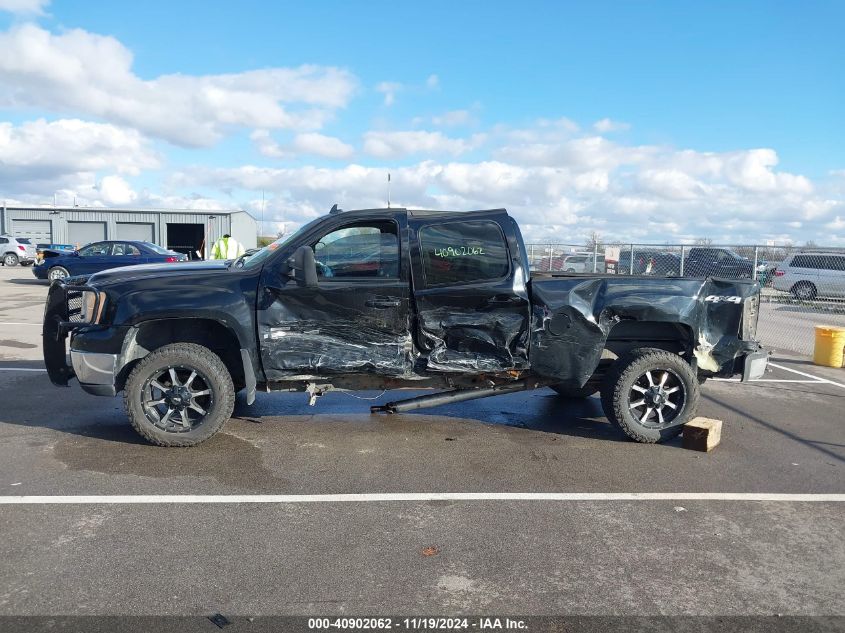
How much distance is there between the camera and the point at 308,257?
555 cm

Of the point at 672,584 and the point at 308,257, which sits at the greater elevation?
the point at 308,257

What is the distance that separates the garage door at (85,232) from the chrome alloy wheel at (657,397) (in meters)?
42.1

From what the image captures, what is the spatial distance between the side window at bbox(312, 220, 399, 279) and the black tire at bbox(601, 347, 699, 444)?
2.26 metres

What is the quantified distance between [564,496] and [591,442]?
1.52 meters

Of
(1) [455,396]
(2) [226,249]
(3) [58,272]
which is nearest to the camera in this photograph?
(1) [455,396]

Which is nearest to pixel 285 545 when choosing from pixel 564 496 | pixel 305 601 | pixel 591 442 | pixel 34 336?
pixel 305 601

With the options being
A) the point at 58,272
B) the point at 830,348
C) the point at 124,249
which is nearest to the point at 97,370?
the point at 830,348

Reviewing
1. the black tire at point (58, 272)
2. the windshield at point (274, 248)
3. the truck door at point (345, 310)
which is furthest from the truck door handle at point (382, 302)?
the black tire at point (58, 272)

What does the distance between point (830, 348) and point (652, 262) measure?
1053 cm

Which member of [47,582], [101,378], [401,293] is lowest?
[47,582]

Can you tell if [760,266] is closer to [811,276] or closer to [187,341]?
[811,276]

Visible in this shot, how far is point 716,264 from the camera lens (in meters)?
21.9

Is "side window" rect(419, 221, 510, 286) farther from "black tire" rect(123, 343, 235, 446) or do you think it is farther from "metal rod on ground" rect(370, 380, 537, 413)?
"black tire" rect(123, 343, 235, 446)

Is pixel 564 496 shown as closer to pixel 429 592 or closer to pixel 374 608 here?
pixel 429 592
